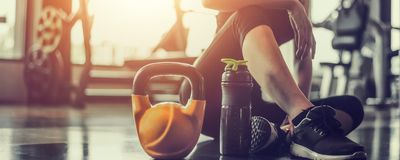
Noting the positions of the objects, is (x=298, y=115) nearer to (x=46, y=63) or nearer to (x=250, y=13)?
(x=250, y=13)

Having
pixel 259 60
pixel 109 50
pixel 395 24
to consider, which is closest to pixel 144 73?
pixel 259 60

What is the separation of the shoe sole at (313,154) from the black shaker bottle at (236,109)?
124mm

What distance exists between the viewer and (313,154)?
1.18 m

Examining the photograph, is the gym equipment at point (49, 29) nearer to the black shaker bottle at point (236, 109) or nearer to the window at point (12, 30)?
the window at point (12, 30)

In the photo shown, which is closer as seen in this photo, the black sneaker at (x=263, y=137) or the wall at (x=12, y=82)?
the black sneaker at (x=263, y=137)

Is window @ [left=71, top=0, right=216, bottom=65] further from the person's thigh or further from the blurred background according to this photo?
the person's thigh

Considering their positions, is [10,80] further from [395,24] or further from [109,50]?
[395,24]

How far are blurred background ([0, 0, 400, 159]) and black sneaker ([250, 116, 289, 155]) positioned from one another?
7.84 feet

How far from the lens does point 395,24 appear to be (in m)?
6.21

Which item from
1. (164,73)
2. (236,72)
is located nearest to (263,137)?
(236,72)

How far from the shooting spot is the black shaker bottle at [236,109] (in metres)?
1.19

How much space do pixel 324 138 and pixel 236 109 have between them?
0.70 ft

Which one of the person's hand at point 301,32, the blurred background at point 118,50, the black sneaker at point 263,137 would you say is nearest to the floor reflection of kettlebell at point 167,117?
the black sneaker at point 263,137

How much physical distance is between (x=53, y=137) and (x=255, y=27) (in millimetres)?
834
